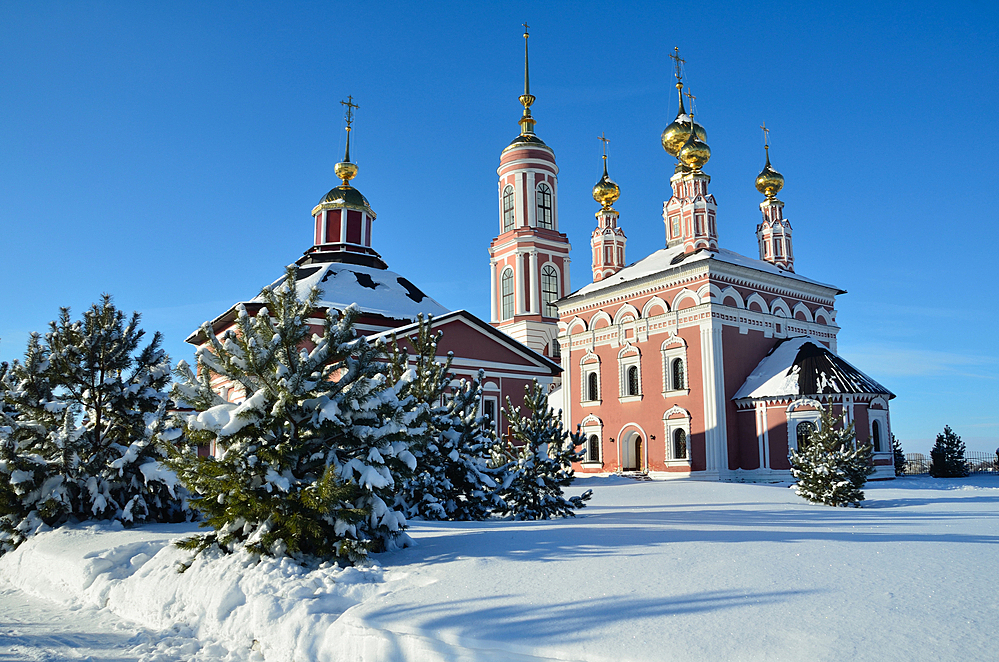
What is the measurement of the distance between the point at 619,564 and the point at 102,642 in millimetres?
4559

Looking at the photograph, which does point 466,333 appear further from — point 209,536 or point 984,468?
point 984,468

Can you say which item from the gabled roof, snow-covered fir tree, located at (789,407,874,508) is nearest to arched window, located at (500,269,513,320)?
the gabled roof

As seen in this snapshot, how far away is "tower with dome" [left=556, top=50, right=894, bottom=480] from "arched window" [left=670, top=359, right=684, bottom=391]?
2.2 inches

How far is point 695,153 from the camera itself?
31422 millimetres

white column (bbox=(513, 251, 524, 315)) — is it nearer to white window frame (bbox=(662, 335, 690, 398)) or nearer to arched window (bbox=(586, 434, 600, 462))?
arched window (bbox=(586, 434, 600, 462))

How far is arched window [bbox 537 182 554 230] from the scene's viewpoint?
1499 inches

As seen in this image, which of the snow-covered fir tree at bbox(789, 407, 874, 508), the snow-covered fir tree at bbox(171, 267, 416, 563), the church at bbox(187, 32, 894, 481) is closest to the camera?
the snow-covered fir tree at bbox(171, 267, 416, 563)

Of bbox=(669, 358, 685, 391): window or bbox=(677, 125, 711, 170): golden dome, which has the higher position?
bbox=(677, 125, 711, 170): golden dome

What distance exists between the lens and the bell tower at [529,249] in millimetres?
37094

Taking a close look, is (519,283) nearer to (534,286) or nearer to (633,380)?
(534,286)

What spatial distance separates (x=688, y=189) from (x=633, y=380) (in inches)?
357

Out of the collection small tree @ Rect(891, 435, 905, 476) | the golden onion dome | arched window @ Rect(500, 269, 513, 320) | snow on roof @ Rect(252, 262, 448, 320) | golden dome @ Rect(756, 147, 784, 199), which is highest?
the golden onion dome

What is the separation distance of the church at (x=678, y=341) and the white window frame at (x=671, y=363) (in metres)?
0.04

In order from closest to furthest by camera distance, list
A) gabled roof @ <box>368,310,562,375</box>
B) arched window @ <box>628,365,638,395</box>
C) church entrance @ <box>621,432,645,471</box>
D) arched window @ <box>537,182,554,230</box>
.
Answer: gabled roof @ <box>368,310,562,375</box>
church entrance @ <box>621,432,645,471</box>
arched window @ <box>628,365,638,395</box>
arched window @ <box>537,182,554,230</box>
